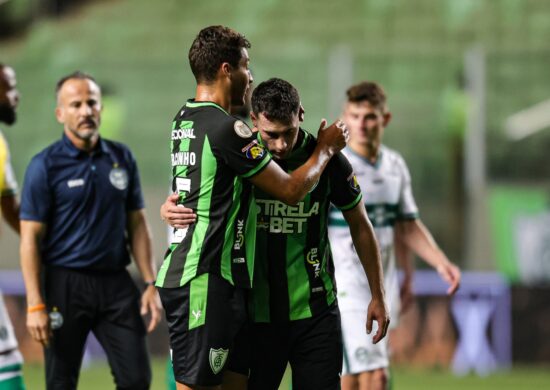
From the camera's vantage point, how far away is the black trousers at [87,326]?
5.79 metres

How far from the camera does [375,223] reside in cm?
625

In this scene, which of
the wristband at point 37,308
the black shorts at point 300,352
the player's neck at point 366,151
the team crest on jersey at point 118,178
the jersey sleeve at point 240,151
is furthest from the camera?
the player's neck at point 366,151

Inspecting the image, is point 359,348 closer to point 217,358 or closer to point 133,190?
point 133,190

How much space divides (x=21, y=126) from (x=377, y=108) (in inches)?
272

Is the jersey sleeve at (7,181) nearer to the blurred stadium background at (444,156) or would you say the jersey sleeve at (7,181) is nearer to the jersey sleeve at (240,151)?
the jersey sleeve at (240,151)

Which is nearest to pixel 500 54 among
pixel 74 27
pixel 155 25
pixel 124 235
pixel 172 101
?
pixel 172 101

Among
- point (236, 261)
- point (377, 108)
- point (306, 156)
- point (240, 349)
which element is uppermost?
point (377, 108)

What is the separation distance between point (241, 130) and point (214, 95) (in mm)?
235

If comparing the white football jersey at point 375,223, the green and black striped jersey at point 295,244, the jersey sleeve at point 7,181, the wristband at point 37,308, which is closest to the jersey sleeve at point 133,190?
the jersey sleeve at point 7,181

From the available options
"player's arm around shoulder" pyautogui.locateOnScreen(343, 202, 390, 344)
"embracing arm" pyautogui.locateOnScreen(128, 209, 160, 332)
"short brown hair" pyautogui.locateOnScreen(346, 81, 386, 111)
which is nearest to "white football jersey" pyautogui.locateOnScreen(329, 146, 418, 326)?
"short brown hair" pyautogui.locateOnScreen(346, 81, 386, 111)

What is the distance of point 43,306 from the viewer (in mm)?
5629

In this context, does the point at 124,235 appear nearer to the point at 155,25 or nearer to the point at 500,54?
the point at 500,54

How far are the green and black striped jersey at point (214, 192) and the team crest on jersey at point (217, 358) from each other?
271 mm

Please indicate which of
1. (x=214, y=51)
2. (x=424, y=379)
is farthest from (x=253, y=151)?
(x=424, y=379)
